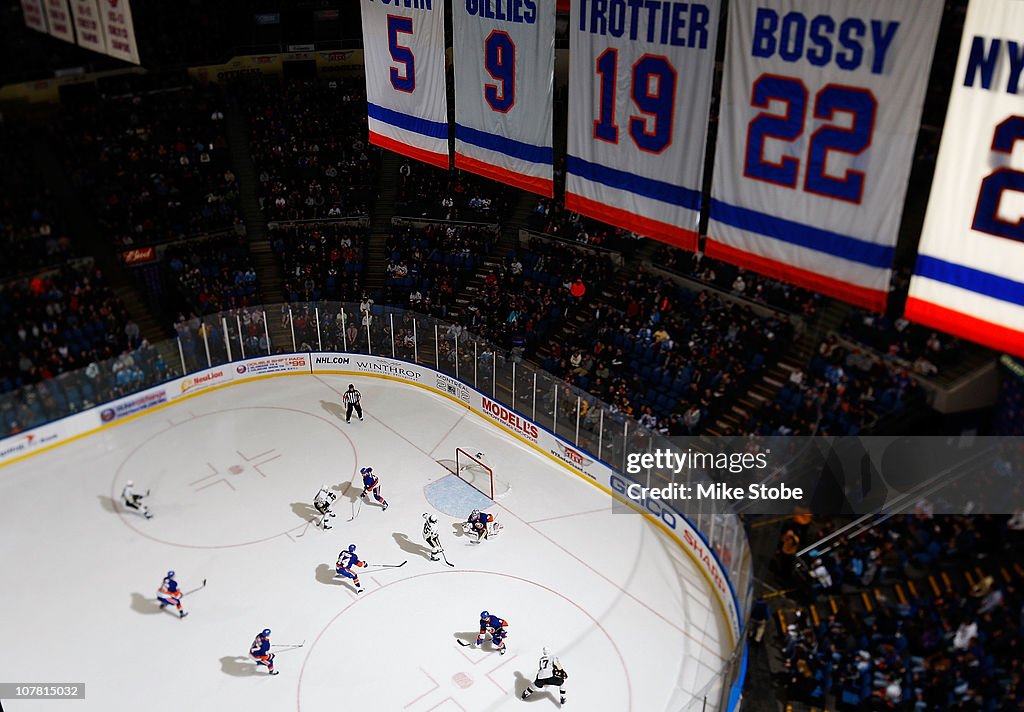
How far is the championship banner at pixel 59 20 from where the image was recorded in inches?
707

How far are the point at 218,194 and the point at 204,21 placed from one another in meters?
8.86

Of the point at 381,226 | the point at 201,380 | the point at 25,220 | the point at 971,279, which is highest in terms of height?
the point at 971,279

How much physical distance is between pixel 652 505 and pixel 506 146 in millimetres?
7926

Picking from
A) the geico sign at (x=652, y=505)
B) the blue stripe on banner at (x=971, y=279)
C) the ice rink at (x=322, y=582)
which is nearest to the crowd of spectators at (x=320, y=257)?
the ice rink at (x=322, y=582)

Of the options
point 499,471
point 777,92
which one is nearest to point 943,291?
point 777,92

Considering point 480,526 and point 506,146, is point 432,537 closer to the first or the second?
point 480,526

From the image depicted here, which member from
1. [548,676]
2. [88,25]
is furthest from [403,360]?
[548,676]

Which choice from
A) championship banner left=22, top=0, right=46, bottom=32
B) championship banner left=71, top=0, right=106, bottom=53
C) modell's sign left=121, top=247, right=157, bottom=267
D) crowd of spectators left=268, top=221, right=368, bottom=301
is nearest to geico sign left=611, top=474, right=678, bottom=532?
crowd of spectators left=268, top=221, right=368, bottom=301

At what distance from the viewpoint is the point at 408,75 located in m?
15.6

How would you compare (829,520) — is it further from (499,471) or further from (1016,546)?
(499,471)

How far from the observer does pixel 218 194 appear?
29.4 meters

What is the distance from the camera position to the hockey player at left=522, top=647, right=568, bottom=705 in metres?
13.1

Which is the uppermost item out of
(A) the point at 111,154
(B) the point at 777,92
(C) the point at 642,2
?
(C) the point at 642,2

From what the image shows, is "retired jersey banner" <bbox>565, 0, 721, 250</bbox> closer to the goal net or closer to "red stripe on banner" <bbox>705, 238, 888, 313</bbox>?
"red stripe on banner" <bbox>705, 238, 888, 313</bbox>
